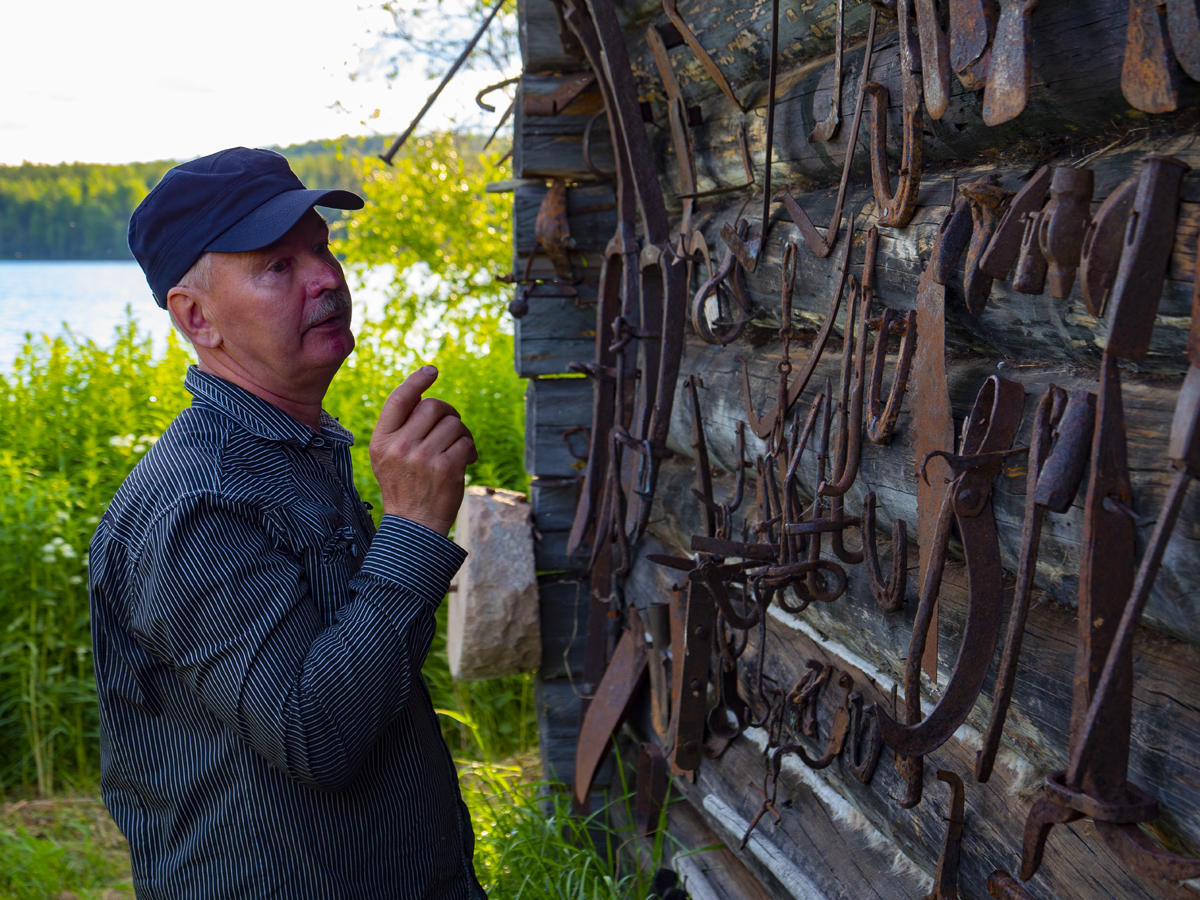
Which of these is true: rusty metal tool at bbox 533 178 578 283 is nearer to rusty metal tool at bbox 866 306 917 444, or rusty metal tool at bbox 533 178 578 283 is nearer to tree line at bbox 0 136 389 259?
rusty metal tool at bbox 866 306 917 444

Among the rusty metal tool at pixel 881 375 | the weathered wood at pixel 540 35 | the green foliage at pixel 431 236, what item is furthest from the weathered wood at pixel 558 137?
the green foliage at pixel 431 236

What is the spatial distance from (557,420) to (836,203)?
67.3 inches

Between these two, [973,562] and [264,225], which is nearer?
[973,562]

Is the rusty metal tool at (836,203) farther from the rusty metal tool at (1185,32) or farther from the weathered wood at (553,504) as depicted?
the weathered wood at (553,504)

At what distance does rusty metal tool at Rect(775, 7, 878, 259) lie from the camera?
4.46 feet

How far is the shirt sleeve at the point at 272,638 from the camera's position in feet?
4.09

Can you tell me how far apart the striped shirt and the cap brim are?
227 millimetres

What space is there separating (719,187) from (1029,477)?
1.30 metres

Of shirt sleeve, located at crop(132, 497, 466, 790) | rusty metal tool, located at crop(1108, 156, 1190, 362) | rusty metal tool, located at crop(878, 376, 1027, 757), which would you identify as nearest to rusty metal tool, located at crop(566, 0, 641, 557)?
shirt sleeve, located at crop(132, 497, 466, 790)

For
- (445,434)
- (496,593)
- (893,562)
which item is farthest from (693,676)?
(496,593)

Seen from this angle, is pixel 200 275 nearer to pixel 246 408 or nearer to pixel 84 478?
pixel 246 408

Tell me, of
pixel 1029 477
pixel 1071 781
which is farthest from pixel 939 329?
pixel 1071 781

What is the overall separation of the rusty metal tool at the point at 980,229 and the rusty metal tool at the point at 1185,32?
26 cm

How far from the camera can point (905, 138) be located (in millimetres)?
1257
